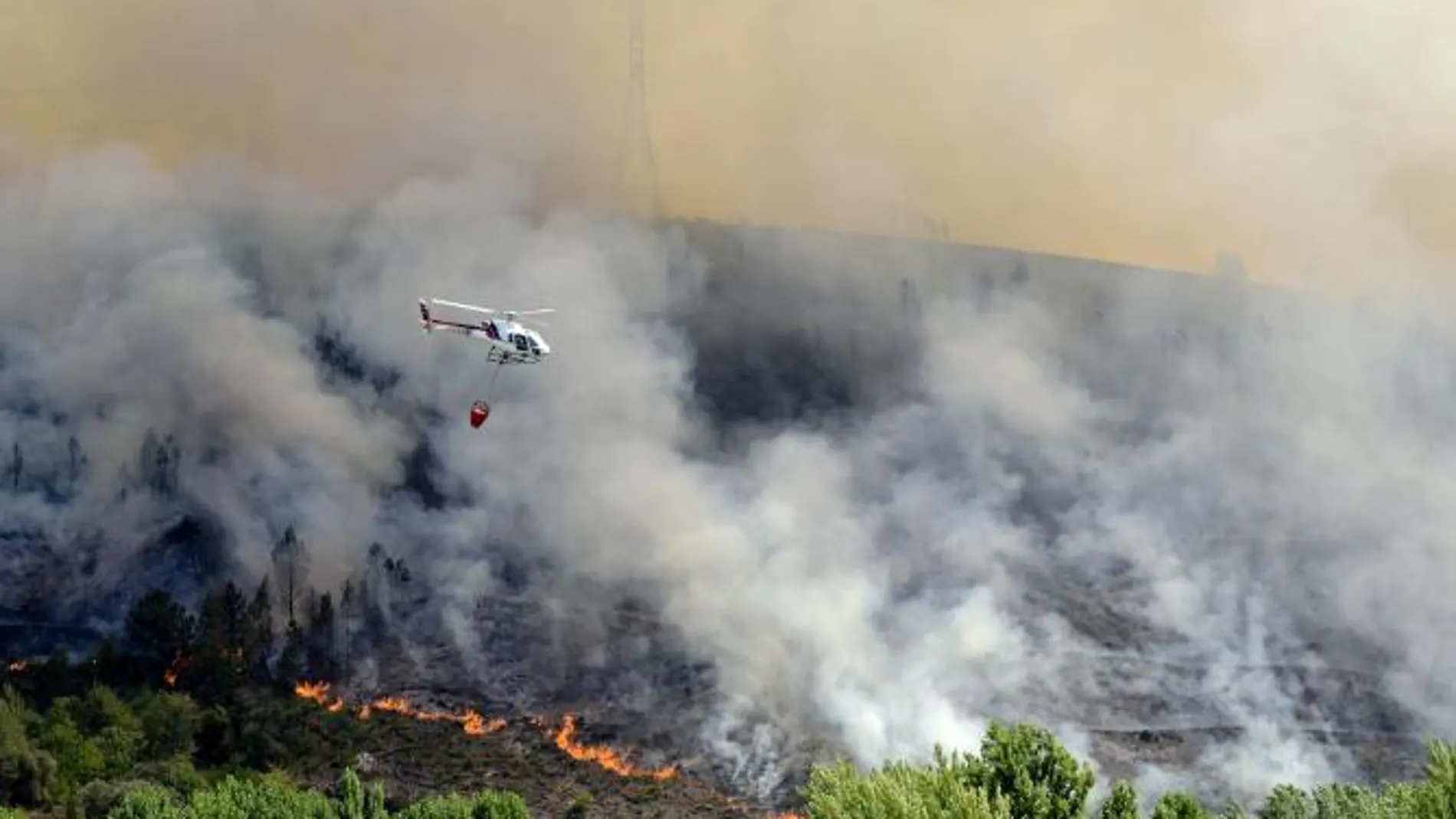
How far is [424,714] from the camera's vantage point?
194m

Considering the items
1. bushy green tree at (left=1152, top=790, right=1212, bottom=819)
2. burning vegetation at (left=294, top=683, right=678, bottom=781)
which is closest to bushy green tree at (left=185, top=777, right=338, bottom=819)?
bushy green tree at (left=1152, top=790, right=1212, bottom=819)

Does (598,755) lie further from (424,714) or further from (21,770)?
(21,770)

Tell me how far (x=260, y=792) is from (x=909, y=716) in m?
95.8

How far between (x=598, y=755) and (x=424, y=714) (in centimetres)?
2872

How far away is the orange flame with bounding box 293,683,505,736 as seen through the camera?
191250 millimetres

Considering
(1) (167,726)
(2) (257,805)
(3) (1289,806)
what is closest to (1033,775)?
(3) (1289,806)

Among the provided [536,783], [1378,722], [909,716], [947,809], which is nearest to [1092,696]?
[909,716]

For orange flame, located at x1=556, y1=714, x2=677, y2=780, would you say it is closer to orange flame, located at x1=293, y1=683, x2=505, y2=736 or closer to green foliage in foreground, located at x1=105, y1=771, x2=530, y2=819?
→ orange flame, located at x1=293, y1=683, x2=505, y2=736

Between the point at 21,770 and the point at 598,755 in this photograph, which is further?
the point at 598,755

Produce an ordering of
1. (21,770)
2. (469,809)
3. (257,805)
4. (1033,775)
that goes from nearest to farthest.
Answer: (1033,775), (257,805), (469,809), (21,770)

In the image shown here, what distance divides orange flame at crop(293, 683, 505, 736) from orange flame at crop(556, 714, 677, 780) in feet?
32.7

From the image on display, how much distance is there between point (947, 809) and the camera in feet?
176

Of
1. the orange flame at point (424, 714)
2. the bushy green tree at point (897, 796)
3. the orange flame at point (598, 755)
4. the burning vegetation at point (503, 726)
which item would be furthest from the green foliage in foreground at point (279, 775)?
the orange flame at point (598, 755)

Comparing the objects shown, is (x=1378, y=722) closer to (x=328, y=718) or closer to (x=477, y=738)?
(x=477, y=738)
